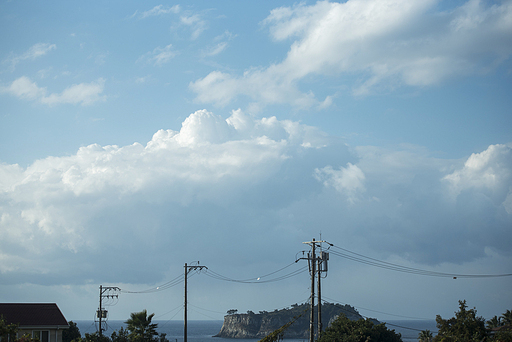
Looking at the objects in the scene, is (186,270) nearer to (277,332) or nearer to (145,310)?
(145,310)

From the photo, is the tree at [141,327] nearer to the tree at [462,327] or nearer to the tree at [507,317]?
the tree at [462,327]

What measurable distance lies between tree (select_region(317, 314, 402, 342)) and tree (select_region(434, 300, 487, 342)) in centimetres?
431

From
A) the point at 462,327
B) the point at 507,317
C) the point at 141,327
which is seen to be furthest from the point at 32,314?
the point at 507,317

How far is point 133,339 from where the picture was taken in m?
41.4

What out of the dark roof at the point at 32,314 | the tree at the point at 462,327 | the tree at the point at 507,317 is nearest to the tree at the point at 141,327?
the dark roof at the point at 32,314

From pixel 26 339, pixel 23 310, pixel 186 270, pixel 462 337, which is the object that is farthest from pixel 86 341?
pixel 462 337

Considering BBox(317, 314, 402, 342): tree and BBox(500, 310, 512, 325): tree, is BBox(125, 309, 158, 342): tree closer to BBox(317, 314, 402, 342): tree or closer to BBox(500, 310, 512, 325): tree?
BBox(317, 314, 402, 342): tree

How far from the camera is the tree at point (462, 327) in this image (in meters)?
38.3

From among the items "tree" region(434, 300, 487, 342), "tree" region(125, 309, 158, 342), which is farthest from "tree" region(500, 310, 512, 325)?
"tree" region(125, 309, 158, 342)

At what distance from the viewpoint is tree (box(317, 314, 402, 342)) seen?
40156 mm

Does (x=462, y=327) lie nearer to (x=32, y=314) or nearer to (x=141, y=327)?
(x=141, y=327)

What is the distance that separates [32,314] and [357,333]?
1177 inches

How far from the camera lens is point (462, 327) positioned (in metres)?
39.4

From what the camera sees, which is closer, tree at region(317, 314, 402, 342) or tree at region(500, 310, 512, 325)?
tree at region(317, 314, 402, 342)
